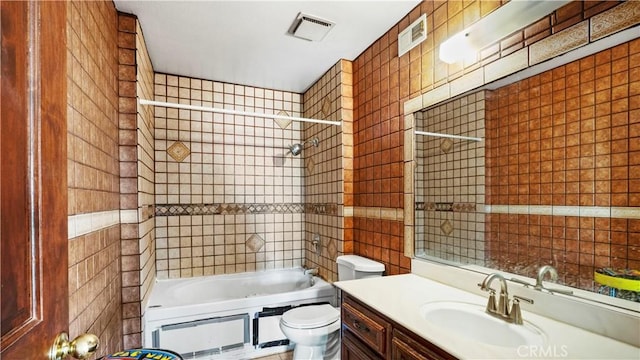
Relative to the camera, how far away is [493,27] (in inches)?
52.8

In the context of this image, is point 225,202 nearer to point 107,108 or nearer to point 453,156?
point 107,108

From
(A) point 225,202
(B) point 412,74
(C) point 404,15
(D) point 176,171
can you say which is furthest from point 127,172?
(C) point 404,15

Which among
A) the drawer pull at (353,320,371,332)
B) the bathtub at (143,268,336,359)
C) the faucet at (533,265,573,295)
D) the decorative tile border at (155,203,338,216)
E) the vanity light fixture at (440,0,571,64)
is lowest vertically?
the bathtub at (143,268,336,359)

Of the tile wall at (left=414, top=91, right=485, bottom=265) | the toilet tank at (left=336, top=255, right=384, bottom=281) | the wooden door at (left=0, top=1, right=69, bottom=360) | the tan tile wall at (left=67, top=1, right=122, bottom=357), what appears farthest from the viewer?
the toilet tank at (left=336, top=255, right=384, bottom=281)

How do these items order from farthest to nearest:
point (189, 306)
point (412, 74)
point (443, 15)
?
1. point (189, 306)
2. point (412, 74)
3. point (443, 15)

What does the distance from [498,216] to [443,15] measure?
1105mm

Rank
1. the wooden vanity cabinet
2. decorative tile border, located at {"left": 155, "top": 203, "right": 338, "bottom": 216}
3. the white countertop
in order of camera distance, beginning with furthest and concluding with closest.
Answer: decorative tile border, located at {"left": 155, "top": 203, "right": 338, "bottom": 216} < the wooden vanity cabinet < the white countertop

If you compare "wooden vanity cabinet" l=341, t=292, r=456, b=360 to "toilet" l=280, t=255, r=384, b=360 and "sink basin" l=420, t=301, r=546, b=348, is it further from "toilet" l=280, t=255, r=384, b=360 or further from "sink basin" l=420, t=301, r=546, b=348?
"toilet" l=280, t=255, r=384, b=360

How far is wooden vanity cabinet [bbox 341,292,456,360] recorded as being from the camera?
3.50ft

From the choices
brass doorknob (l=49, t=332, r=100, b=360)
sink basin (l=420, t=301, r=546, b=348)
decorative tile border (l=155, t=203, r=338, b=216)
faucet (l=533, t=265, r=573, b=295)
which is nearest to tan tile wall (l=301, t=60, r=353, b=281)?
decorative tile border (l=155, t=203, r=338, b=216)

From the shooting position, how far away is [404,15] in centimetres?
189

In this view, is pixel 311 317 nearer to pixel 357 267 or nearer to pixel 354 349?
pixel 357 267

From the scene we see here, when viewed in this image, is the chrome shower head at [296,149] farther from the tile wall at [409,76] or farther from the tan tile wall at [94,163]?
the tan tile wall at [94,163]

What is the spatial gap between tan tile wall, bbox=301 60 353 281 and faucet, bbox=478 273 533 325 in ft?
4.30
